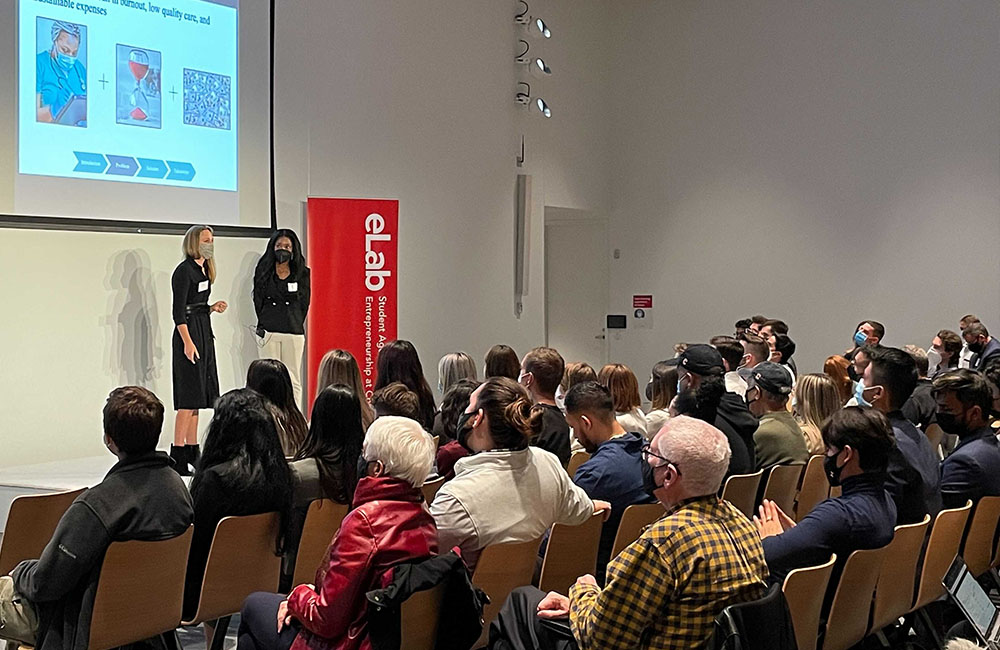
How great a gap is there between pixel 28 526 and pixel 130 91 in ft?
14.1

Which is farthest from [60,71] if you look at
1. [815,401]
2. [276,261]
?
[815,401]

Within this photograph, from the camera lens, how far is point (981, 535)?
4.29 meters

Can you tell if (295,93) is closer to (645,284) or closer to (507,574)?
(645,284)

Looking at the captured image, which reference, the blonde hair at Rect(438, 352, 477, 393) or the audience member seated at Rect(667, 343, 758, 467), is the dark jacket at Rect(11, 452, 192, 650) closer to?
the audience member seated at Rect(667, 343, 758, 467)

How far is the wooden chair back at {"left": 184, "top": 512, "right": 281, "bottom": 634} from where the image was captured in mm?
3719

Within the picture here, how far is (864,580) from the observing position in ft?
11.2

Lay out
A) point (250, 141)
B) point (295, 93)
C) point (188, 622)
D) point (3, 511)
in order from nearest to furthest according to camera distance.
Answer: point (188, 622) < point (3, 511) < point (250, 141) < point (295, 93)

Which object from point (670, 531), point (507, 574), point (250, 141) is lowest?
point (507, 574)

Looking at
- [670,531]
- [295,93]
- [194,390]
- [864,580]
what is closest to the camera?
[670,531]

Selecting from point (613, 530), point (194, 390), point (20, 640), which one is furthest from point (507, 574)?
point (194, 390)

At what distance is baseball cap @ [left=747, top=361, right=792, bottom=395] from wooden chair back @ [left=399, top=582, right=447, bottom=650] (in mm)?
2989

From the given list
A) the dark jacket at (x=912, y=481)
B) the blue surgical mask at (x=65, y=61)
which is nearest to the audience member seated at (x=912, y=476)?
the dark jacket at (x=912, y=481)

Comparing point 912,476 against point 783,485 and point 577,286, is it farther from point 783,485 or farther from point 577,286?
point 577,286

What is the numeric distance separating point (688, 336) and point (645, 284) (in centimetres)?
83
